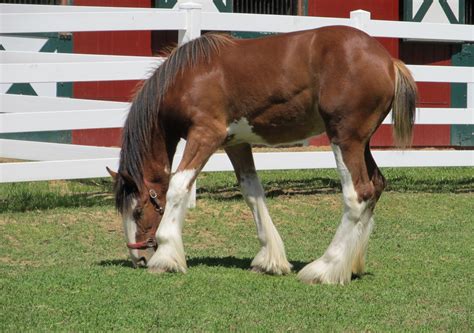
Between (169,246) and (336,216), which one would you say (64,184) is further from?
(169,246)

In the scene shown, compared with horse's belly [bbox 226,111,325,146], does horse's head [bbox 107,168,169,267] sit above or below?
below

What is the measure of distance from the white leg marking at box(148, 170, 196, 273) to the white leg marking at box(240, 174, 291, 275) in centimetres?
65

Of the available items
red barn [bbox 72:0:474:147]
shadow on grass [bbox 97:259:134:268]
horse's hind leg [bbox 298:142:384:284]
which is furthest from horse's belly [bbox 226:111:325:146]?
red barn [bbox 72:0:474:147]

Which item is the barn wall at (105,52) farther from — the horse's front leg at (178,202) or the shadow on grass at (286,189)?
the horse's front leg at (178,202)

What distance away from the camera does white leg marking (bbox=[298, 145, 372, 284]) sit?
686 centimetres

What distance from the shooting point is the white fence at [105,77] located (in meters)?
9.99

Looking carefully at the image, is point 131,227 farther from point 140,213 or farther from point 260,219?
point 260,219

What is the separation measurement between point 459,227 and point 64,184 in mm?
4621

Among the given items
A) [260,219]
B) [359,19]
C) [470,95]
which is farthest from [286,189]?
[470,95]

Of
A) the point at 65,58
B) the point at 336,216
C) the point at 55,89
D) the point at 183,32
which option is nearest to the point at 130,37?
the point at 55,89

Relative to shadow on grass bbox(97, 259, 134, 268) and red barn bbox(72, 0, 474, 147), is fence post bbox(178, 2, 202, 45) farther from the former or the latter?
red barn bbox(72, 0, 474, 147)

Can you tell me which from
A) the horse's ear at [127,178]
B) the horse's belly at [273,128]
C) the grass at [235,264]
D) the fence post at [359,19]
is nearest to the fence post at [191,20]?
the grass at [235,264]

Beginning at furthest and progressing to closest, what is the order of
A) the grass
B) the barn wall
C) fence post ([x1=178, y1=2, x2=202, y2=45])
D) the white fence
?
the barn wall, fence post ([x1=178, y1=2, x2=202, y2=45]), the white fence, the grass

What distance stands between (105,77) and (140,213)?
10.5 ft
